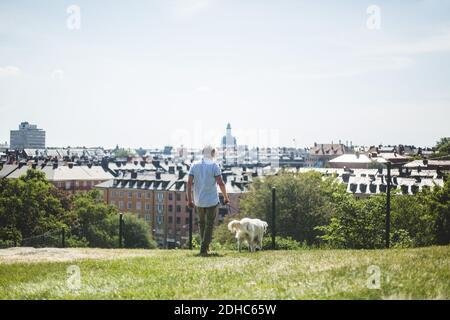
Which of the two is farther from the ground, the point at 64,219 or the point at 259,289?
the point at 259,289

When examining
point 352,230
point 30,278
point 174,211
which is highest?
point 30,278

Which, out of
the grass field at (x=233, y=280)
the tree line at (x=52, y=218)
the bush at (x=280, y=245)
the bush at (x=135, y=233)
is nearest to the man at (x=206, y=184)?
the grass field at (x=233, y=280)

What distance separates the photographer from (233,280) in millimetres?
7961

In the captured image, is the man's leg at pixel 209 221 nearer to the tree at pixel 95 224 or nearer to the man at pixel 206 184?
the man at pixel 206 184

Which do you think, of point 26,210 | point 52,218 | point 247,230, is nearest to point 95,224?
point 52,218

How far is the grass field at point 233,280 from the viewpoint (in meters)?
6.59

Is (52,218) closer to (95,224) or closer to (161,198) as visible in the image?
(95,224)

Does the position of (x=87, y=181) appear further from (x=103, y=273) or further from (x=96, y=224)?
(x=103, y=273)

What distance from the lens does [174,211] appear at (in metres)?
111

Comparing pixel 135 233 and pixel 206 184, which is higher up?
pixel 206 184

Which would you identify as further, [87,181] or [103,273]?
[87,181]

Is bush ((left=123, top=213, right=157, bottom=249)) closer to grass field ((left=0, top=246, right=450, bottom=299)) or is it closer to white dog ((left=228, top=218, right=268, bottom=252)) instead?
white dog ((left=228, top=218, right=268, bottom=252))
